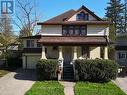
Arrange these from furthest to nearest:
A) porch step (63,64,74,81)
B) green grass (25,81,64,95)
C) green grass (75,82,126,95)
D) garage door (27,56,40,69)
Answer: garage door (27,56,40,69) < porch step (63,64,74,81) < green grass (75,82,126,95) < green grass (25,81,64,95)

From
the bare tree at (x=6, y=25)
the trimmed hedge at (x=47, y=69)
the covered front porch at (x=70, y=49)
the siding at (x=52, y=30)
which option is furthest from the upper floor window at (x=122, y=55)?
the bare tree at (x=6, y=25)

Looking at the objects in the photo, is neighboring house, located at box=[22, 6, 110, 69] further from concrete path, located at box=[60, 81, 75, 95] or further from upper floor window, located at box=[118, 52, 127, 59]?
upper floor window, located at box=[118, 52, 127, 59]

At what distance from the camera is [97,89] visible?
26.2 m

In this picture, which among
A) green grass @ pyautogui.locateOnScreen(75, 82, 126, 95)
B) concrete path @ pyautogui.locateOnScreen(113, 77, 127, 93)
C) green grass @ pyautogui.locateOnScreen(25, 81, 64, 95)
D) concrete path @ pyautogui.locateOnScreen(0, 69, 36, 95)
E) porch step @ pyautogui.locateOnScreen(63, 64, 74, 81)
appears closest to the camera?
green grass @ pyautogui.locateOnScreen(25, 81, 64, 95)

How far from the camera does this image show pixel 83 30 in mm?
37000

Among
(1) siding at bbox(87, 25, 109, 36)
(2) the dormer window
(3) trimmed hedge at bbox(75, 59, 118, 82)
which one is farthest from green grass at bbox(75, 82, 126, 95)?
(2) the dormer window

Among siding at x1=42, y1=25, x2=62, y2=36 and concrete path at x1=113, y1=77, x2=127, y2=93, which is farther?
siding at x1=42, y1=25, x2=62, y2=36

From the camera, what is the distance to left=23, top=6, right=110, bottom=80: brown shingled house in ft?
114

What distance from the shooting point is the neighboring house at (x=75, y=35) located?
34875 mm

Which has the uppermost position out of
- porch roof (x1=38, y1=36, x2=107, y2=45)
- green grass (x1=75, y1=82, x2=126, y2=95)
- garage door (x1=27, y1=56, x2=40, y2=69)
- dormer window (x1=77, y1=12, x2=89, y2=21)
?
dormer window (x1=77, y1=12, x2=89, y2=21)

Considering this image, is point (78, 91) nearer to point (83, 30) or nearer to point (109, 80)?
point (109, 80)

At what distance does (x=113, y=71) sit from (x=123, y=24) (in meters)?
52.9

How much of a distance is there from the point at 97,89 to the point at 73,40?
10.3m

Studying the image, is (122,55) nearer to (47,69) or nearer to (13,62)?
(13,62)
